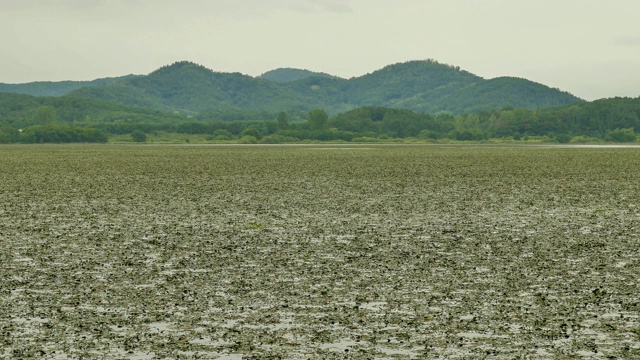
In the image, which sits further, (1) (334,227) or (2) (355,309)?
(1) (334,227)

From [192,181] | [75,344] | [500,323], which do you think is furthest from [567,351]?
[192,181]

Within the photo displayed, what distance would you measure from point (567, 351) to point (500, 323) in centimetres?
164

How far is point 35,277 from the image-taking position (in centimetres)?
1644

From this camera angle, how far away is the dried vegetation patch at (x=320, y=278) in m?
11.6

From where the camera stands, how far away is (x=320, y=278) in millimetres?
16438

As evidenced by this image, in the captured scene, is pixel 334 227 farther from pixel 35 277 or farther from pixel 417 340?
pixel 417 340

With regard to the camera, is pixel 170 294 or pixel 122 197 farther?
pixel 122 197

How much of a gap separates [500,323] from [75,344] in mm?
6318

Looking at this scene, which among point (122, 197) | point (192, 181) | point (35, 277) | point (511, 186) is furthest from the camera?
point (192, 181)

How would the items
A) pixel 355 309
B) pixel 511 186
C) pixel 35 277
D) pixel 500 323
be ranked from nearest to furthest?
pixel 500 323, pixel 355 309, pixel 35 277, pixel 511 186

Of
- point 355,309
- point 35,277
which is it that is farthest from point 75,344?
point 35,277

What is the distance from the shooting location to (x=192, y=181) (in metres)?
48.9

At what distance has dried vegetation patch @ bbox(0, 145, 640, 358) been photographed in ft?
37.9

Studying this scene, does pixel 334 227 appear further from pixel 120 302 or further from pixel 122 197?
pixel 122 197
